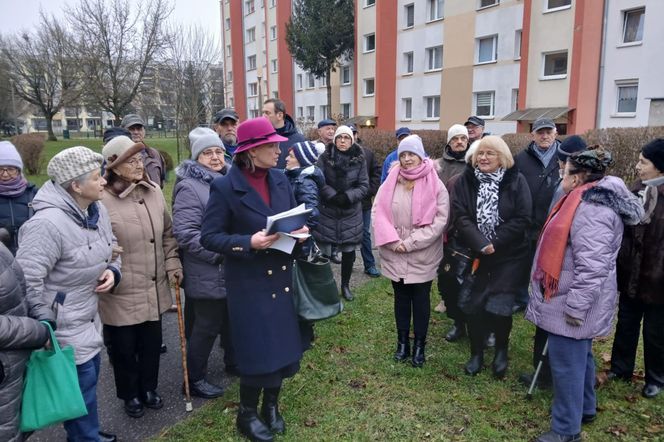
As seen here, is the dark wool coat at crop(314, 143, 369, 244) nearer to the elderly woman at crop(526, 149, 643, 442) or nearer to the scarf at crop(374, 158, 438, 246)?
the scarf at crop(374, 158, 438, 246)

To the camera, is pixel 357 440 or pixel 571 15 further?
pixel 571 15

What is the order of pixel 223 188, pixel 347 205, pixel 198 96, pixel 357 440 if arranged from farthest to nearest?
1. pixel 198 96
2. pixel 347 205
3. pixel 357 440
4. pixel 223 188

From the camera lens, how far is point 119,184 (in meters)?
3.33

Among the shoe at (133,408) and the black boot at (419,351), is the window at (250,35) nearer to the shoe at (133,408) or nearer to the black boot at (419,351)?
the black boot at (419,351)

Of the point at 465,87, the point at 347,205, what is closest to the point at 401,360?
the point at 347,205

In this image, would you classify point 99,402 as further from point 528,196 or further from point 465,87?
point 465,87

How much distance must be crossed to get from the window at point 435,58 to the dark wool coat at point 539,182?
2538 centimetres

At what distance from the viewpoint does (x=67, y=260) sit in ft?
8.87

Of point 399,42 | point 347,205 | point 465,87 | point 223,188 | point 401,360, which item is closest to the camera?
point 223,188

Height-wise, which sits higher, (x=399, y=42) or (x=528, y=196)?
(x=399, y=42)

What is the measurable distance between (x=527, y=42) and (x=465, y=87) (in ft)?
14.6

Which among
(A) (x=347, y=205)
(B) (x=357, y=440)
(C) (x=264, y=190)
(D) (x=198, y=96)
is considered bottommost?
(B) (x=357, y=440)

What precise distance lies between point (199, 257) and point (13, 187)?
1.61 meters

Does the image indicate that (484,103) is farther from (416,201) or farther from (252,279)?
(252,279)
